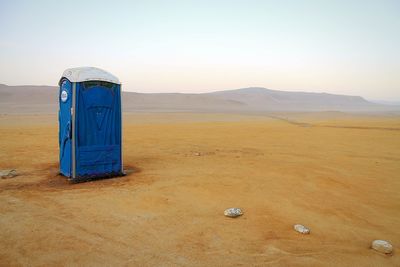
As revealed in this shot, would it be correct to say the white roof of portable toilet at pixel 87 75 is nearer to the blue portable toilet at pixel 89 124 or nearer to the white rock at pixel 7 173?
the blue portable toilet at pixel 89 124

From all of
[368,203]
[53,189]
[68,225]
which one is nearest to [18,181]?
A: [53,189]

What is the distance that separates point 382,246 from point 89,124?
217 inches

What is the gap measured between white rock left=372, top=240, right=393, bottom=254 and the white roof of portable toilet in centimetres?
551

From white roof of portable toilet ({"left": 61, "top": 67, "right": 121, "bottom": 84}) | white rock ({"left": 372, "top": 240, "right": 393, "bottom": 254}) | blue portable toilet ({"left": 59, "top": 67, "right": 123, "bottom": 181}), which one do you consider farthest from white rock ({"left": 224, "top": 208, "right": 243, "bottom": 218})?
white roof of portable toilet ({"left": 61, "top": 67, "right": 121, "bottom": 84})

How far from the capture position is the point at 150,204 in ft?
18.7

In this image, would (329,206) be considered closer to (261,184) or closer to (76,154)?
(261,184)

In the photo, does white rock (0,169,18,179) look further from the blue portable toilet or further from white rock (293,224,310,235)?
white rock (293,224,310,235)

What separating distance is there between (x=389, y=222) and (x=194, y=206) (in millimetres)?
3032

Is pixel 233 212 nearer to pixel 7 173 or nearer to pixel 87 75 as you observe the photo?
pixel 87 75

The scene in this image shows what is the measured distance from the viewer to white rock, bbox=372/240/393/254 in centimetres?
436

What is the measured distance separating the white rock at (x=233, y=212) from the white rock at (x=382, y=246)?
6.04 ft

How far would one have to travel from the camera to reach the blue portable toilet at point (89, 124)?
6965mm

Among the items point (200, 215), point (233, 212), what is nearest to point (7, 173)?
point (200, 215)

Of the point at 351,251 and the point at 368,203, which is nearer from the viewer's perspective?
the point at 351,251
